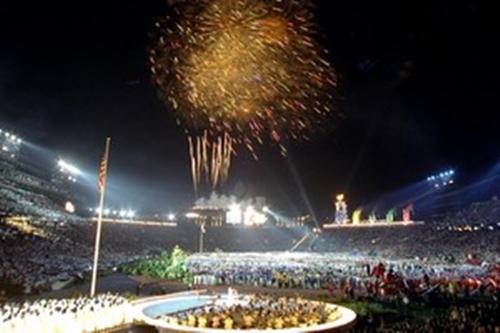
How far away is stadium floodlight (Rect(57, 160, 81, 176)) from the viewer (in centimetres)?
10540

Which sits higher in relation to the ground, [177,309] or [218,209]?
[218,209]

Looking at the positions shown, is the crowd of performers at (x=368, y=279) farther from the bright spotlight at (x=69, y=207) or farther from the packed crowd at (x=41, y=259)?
the bright spotlight at (x=69, y=207)

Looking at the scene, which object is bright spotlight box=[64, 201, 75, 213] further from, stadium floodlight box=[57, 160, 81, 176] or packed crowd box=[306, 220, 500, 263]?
packed crowd box=[306, 220, 500, 263]

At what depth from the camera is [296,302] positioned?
22.6 m

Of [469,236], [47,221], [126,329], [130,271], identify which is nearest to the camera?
[126,329]

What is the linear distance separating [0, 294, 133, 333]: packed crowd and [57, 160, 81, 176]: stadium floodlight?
302 ft

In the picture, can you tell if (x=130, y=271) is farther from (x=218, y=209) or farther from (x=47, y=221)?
(x=218, y=209)

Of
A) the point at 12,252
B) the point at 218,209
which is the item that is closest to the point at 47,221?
the point at 12,252

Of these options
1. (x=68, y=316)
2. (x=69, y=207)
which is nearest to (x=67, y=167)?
(x=69, y=207)

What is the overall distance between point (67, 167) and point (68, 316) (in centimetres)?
9809

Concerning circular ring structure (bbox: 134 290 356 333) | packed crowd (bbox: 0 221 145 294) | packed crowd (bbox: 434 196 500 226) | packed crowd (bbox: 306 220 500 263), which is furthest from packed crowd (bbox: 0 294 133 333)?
packed crowd (bbox: 434 196 500 226)

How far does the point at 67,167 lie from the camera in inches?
4250

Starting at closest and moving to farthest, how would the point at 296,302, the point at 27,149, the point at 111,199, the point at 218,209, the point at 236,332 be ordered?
1. the point at 236,332
2. the point at 296,302
3. the point at 27,149
4. the point at 218,209
5. the point at 111,199

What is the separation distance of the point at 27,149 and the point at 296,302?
9553 cm
